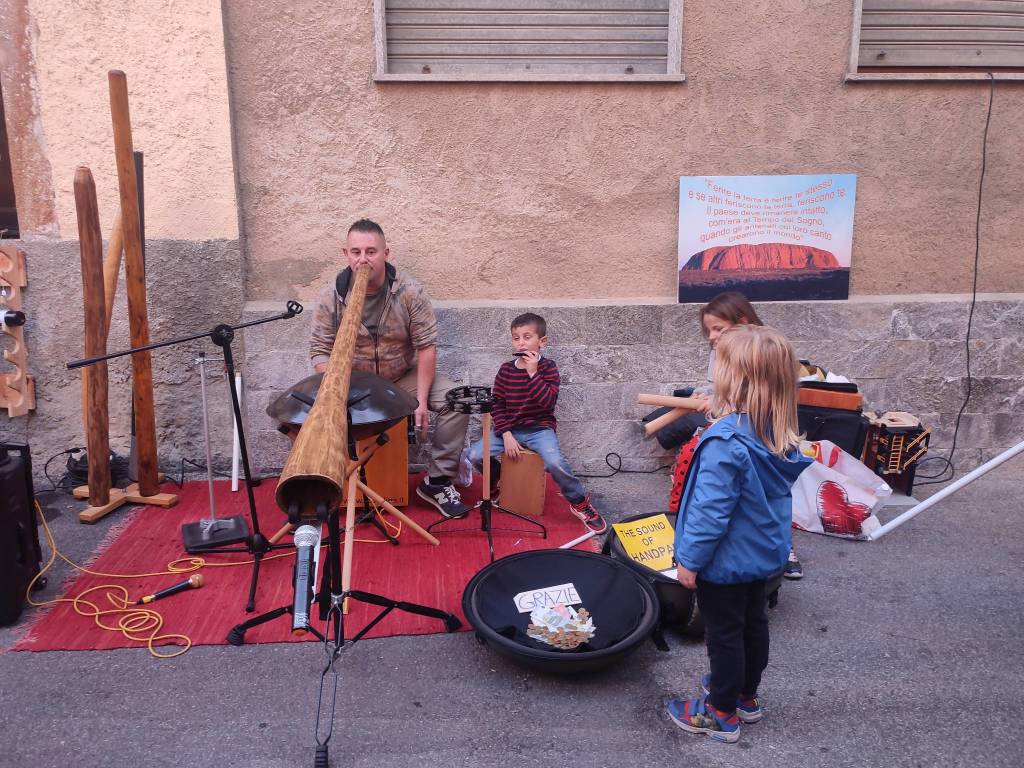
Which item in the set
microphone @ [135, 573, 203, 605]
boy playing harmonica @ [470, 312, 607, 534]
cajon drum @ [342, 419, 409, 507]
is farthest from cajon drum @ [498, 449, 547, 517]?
microphone @ [135, 573, 203, 605]

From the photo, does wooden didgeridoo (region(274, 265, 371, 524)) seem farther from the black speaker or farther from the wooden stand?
the wooden stand

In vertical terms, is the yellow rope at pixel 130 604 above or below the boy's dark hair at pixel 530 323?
below

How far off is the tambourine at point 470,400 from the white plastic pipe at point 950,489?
2166 mm

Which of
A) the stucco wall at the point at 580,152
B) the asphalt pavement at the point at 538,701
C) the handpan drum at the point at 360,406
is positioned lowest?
the asphalt pavement at the point at 538,701

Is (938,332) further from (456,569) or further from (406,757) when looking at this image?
(406,757)

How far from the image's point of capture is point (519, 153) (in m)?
4.89

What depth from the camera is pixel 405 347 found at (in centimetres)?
461

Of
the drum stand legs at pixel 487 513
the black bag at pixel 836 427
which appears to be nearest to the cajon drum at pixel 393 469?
the drum stand legs at pixel 487 513

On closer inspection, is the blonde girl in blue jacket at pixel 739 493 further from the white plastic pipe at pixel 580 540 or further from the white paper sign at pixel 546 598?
the white plastic pipe at pixel 580 540

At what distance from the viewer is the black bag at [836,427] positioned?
14.7ft

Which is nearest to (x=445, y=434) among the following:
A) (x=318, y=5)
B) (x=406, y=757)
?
(x=406, y=757)

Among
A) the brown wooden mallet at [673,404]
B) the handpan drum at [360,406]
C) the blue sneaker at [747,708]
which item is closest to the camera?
the blue sneaker at [747,708]

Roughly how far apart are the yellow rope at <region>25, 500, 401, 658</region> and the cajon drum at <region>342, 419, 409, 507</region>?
0.39m

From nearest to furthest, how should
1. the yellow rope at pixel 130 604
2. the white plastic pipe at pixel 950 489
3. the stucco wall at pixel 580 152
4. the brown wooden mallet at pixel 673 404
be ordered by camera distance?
the yellow rope at pixel 130 604, the brown wooden mallet at pixel 673 404, the white plastic pipe at pixel 950 489, the stucco wall at pixel 580 152
